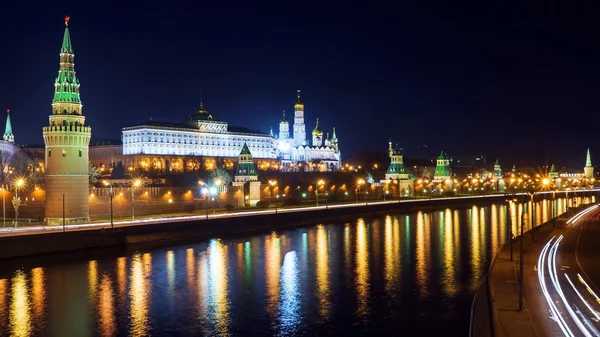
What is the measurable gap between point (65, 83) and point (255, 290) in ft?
83.2

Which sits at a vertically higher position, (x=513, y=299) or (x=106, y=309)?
(x=513, y=299)

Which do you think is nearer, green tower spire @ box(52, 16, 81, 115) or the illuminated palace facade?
green tower spire @ box(52, 16, 81, 115)

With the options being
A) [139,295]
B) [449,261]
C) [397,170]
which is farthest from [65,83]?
[397,170]

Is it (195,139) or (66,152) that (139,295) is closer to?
(66,152)

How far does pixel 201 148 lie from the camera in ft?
384

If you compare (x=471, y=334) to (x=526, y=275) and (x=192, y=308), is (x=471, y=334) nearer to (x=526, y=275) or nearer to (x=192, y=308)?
(x=526, y=275)

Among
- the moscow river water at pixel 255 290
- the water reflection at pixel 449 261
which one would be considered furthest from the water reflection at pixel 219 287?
the water reflection at pixel 449 261

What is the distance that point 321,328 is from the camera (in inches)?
797

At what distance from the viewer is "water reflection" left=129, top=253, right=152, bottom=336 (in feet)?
66.9

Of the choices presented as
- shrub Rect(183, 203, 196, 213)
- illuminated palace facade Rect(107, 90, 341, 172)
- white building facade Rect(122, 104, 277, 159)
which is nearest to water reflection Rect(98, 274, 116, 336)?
shrub Rect(183, 203, 196, 213)

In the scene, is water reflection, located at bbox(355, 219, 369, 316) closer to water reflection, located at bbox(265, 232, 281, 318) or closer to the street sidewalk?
water reflection, located at bbox(265, 232, 281, 318)

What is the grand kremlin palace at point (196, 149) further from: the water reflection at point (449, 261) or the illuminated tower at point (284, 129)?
the water reflection at point (449, 261)

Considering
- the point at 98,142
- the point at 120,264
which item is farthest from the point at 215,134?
the point at 120,264

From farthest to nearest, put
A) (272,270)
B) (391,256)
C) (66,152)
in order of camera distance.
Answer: (66,152)
(391,256)
(272,270)
